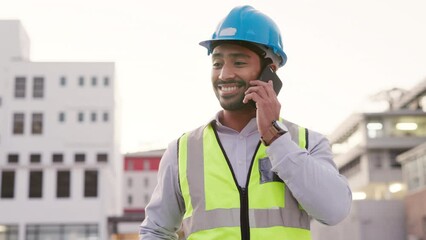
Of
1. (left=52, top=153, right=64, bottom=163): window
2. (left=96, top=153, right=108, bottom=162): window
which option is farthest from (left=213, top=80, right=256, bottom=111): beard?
(left=96, top=153, right=108, bottom=162): window

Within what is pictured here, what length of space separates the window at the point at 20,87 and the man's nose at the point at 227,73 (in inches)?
2934

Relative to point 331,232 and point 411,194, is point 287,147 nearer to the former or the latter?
point 411,194

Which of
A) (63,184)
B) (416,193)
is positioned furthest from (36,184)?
(416,193)

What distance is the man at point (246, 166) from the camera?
270cm

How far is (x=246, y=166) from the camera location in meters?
2.96

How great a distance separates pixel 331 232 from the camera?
58.7 metres

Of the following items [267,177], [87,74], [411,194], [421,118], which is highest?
[87,74]

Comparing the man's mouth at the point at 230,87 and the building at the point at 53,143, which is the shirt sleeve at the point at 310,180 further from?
the building at the point at 53,143

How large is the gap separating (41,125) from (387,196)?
125 ft

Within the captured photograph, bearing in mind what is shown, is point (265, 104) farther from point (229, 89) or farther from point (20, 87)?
point (20, 87)

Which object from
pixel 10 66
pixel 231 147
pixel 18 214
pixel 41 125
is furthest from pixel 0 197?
pixel 231 147

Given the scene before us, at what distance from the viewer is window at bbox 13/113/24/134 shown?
74.0m

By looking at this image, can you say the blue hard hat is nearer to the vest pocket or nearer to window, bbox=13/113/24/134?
the vest pocket

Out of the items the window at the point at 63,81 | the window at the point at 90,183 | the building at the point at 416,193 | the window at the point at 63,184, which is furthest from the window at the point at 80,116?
the building at the point at 416,193
